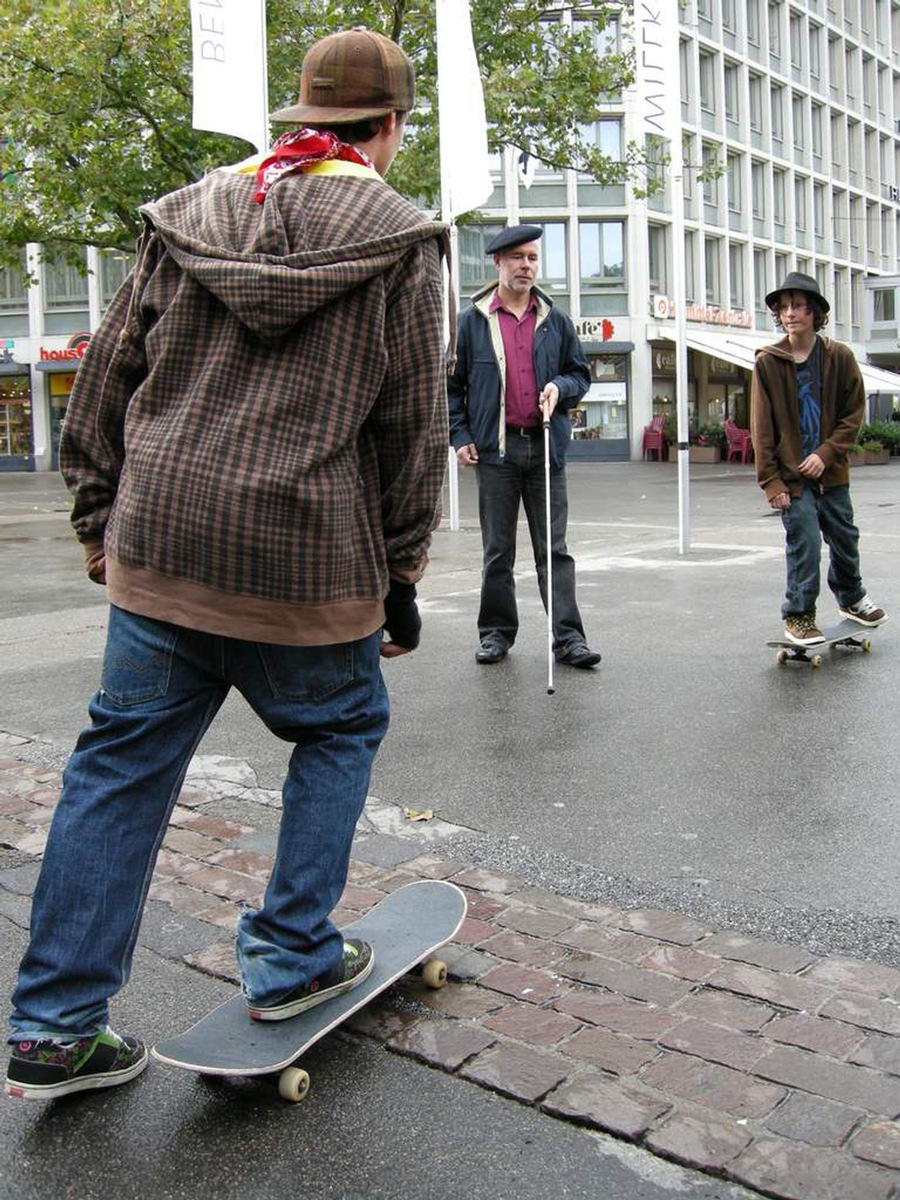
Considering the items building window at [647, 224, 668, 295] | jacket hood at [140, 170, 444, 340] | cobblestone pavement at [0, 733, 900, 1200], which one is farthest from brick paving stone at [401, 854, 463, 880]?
building window at [647, 224, 668, 295]

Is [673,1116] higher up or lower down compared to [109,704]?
lower down

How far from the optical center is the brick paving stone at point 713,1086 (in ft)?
7.94

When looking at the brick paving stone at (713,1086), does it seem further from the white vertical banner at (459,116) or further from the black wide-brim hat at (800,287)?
the white vertical banner at (459,116)

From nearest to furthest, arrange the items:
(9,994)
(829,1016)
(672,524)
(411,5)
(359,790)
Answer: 1. (359,790)
2. (829,1016)
3. (9,994)
4. (672,524)
5. (411,5)

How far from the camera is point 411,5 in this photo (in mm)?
23328

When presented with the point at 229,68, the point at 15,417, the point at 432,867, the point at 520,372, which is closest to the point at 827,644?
the point at 520,372

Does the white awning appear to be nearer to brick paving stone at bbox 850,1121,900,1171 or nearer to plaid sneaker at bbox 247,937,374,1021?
plaid sneaker at bbox 247,937,374,1021

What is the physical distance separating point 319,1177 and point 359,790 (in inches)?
27.9

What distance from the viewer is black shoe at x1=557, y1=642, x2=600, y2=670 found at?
6.68 m

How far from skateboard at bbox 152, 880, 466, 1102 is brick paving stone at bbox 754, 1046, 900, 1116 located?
748 mm

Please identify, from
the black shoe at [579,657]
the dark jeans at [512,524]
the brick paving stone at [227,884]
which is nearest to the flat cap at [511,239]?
the dark jeans at [512,524]

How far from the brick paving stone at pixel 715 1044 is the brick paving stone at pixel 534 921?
1.87 ft

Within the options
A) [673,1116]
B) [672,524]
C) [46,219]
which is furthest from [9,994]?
[46,219]

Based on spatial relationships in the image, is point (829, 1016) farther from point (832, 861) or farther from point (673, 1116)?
point (832, 861)
